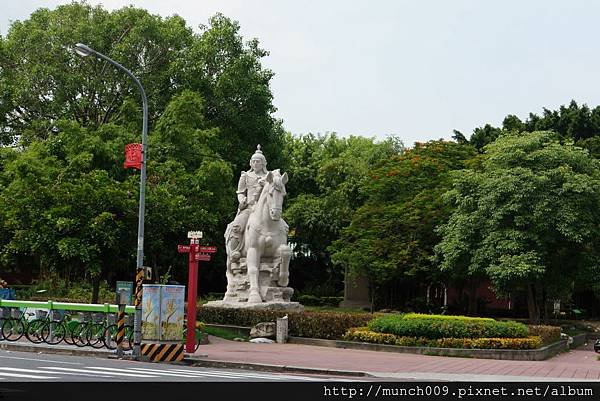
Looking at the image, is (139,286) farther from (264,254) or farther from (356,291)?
Result: (356,291)

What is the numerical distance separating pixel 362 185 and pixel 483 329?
2027 centimetres

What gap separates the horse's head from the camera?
93.9 feet

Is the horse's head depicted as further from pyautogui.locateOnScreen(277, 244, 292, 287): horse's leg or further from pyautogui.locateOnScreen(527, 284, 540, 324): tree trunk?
pyautogui.locateOnScreen(527, 284, 540, 324): tree trunk

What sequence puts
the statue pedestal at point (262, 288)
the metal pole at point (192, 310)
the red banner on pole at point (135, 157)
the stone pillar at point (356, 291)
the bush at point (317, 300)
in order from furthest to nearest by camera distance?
the stone pillar at point (356, 291) < the bush at point (317, 300) < the statue pedestal at point (262, 288) < the red banner on pole at point (135, 157) < the metal pole at point (192, 310)

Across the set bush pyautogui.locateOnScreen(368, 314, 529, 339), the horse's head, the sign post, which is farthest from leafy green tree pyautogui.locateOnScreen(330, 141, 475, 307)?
the sign post

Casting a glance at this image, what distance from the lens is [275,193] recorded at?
28.7 m

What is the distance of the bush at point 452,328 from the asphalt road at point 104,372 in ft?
24.5

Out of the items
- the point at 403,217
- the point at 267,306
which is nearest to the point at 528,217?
the point at 403,217

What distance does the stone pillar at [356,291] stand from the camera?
1961 inches

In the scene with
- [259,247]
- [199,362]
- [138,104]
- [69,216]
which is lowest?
[199,362]

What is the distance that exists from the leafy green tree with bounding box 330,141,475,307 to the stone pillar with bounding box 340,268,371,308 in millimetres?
6130

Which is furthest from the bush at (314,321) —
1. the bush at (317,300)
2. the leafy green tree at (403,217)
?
the bush at (317,300)

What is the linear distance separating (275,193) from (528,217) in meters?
10.3

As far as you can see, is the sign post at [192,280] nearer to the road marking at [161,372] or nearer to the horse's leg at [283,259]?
the road marking at [161,372]
